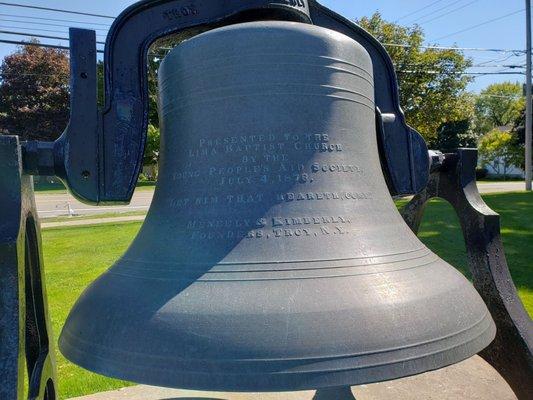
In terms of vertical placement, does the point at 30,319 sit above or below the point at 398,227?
below

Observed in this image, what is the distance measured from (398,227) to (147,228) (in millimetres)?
867

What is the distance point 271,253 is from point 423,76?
78.9 ft

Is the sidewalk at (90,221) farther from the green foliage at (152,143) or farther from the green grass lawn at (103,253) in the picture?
the green foliage at (152,143)

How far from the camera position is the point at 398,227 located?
187 cm

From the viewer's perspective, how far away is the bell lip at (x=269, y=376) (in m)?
1.28

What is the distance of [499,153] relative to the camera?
4484 centimetres

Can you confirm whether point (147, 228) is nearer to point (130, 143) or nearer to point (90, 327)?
point (130, 143)

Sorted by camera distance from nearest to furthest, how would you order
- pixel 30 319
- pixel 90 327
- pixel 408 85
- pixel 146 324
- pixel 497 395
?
pixel 146 324 < pixel 90 327 < pixel 30 319 < pixel 497 395 < pixel 408 85

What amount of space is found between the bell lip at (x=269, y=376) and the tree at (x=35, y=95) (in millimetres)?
32685

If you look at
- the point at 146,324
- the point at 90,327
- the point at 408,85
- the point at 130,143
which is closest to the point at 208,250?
the point at 146,324

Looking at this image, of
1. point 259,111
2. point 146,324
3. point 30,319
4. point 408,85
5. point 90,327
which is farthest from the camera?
point 408,85

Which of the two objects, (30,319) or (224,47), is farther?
(30,319)

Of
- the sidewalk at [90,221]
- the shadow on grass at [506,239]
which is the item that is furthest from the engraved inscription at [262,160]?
the sidewalk at [90,221]

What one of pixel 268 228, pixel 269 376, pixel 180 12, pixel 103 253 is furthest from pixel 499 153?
pixel 269 376
